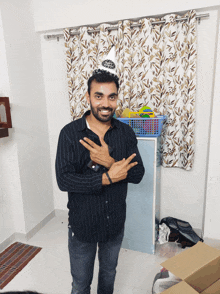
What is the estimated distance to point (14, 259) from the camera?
195 cm

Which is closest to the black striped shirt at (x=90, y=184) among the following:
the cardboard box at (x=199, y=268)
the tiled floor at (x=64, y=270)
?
the cardboard box at (x=199, y=268)

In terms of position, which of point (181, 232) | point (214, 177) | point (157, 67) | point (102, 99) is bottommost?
point (181, 232)

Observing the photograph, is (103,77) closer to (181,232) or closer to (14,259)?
(181,232)

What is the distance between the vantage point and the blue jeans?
1191 mm

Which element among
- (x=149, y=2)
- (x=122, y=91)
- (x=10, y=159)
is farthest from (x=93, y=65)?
(x=10, y=159)

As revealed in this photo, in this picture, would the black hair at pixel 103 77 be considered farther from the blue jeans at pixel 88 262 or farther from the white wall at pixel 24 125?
the white wall at pixel 24 125

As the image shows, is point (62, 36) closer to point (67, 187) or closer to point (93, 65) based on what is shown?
point (93, 65)

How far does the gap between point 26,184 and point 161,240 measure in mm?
1514

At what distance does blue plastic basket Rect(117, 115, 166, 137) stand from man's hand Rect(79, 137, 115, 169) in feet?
2.49

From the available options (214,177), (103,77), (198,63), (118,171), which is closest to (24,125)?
(103,77)

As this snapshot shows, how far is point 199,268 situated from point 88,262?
24.2 inches

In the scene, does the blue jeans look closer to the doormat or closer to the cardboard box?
the cardboard box

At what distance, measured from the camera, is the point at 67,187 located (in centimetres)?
105

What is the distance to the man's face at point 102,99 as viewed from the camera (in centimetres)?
108
